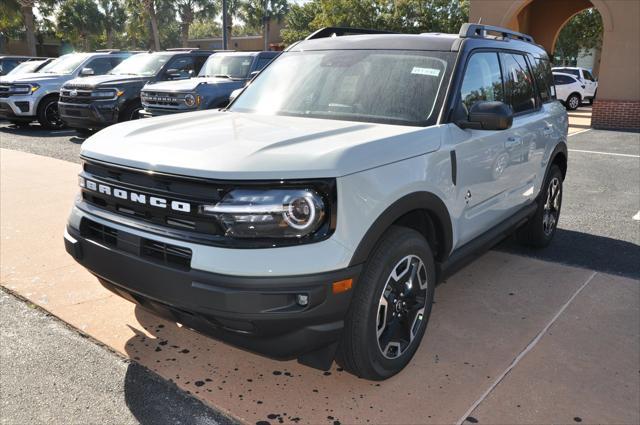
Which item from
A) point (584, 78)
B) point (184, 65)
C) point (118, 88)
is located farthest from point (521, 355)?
point (584, 78)

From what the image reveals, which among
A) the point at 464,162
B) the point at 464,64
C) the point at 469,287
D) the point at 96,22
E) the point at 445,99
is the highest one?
the point at 96,22

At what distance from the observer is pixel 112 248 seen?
2.76m

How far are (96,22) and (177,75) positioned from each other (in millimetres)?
48441

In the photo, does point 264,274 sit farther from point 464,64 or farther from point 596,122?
point 596,122

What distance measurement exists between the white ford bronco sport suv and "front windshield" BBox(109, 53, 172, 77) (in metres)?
9.19

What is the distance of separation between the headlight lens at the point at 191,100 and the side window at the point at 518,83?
6.88m

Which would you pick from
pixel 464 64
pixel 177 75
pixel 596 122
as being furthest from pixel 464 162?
pixel 596 122

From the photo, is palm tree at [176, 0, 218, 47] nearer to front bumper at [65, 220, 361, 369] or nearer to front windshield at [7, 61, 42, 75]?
front windshield at [7, 61, 42, 75]

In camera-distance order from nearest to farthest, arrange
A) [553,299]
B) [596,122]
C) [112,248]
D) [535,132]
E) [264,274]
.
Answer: [264,274] → [112,248] → [553,299] → [535,132] → [596,122]

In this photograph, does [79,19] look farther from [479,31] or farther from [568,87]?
[479,31]

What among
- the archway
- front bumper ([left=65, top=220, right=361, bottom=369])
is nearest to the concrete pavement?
front bumper ([left=65, top=220, right=361, bottom=369])

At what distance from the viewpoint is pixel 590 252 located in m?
5.21

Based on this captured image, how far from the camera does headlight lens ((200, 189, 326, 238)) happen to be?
2.39 meters

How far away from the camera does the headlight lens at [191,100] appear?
10.2m
